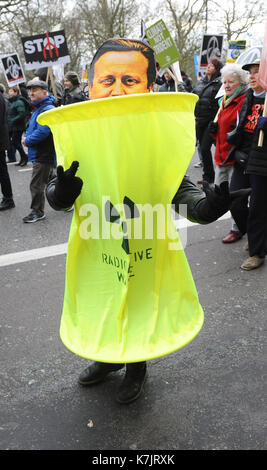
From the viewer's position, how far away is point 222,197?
1.66 meters

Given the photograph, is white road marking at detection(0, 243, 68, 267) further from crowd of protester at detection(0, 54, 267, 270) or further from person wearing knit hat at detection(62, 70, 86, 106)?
person wearing knit hat at detection(62, 70, 86, 106)

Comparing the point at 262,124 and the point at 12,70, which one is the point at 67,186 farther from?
the point at 12,70

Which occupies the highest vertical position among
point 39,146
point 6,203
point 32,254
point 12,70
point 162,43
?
point 162,43

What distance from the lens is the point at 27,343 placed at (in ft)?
9.48

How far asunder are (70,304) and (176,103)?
1109 millimetres

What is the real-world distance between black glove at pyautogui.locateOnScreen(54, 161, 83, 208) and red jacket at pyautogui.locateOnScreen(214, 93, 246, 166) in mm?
3019

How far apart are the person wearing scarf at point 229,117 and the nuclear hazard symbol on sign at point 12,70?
22.1ft

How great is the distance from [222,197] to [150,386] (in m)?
1.34

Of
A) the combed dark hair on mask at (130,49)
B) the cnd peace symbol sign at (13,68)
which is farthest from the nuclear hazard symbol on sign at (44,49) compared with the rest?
the combed dark hair on mask at (130,49)

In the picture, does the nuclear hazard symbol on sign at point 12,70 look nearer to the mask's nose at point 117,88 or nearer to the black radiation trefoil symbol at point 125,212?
the mask's nose at point 117,88

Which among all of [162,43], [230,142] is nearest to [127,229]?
[230,142]

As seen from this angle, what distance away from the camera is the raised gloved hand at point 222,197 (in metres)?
1.65

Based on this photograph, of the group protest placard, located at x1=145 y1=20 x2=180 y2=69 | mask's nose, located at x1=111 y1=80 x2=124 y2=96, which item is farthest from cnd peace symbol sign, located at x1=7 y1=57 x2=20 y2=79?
mask's nose, located at x1=111 y1=80 x2=124 y2=96

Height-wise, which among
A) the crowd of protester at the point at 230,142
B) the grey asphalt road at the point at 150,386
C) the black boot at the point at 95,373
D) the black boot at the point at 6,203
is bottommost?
the black boot at the point at 6,203
